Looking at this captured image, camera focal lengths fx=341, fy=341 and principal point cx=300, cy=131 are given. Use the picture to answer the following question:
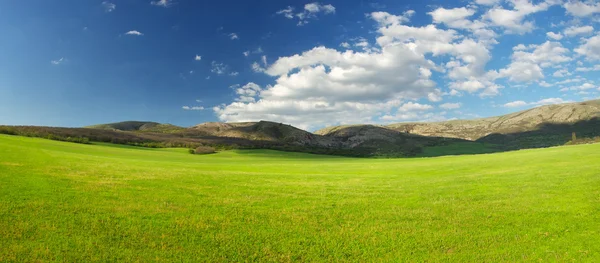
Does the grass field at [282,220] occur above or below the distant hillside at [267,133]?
below

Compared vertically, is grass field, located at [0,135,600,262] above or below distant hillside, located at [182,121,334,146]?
below

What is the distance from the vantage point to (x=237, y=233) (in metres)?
14.4

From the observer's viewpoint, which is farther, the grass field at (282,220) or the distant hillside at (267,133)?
the distant hillside at (267,133)

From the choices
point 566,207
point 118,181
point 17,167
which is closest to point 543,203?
point 566,207

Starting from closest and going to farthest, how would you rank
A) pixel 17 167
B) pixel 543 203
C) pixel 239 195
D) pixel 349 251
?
pixel 349 251 < pixel 543 203 < pixel 239 195 < pixel 17 167

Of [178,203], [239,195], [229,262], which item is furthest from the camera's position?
[239,195]

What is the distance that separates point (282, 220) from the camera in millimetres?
16203

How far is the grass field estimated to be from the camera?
12.9 meters

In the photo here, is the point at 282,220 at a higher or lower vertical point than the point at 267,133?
lower

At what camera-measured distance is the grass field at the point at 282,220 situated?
12.9 m

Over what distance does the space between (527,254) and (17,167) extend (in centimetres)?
2920

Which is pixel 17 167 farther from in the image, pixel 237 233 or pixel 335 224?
pixel 335 224

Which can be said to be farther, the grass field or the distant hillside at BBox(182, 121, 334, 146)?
the distant hillside at BBox(182, 121, 334, 146)

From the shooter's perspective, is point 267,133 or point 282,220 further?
point 267,133
